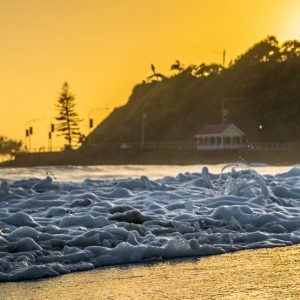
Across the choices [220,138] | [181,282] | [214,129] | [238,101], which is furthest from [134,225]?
[238,101]

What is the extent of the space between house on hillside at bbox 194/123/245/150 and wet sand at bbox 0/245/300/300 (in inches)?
4559

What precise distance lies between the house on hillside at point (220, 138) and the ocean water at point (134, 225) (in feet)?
357

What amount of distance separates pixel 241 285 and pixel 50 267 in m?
2.11

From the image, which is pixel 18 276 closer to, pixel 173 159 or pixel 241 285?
pixel 241 285

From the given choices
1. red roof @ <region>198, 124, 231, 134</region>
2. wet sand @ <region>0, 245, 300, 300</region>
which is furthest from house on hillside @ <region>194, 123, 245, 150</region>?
wet sand @ <region>0, 245, 300, 300</region>

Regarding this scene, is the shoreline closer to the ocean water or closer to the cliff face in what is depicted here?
the cliff face

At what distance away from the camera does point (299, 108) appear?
140 metres

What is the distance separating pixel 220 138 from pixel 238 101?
2376 cm

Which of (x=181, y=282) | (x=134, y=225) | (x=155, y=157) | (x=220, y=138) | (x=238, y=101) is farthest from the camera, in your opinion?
(x=238, y=101)

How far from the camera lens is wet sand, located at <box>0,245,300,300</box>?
24.6ft

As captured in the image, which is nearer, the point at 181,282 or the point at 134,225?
the point at 181,282

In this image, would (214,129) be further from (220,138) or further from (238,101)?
(238,101)

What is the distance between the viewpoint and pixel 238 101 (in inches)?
5881

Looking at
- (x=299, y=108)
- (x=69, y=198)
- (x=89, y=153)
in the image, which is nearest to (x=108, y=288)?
(x=69, y=198)
